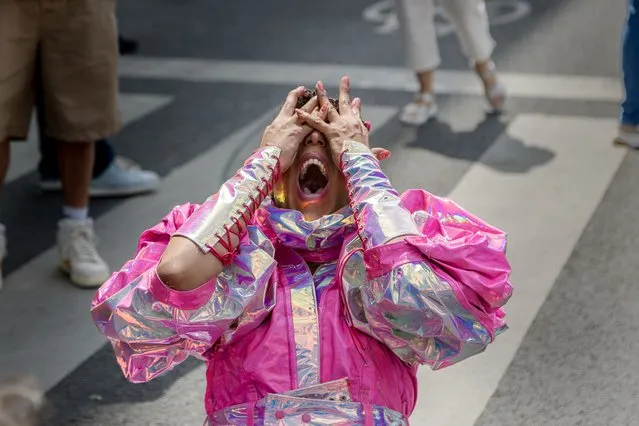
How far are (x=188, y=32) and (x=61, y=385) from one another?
5.04 metres

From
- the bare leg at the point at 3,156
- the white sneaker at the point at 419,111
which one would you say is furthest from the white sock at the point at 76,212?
the white sneaker at the point at 419,111

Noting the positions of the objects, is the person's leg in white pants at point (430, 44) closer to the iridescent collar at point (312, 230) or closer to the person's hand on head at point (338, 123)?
the person's hand on head at point (338, 123)

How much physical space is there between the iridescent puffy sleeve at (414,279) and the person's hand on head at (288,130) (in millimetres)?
121

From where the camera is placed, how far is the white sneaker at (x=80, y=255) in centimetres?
430

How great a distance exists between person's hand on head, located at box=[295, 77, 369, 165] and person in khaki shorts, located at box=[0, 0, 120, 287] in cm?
190

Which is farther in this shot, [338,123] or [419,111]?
[419,111]

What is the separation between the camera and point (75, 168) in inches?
173

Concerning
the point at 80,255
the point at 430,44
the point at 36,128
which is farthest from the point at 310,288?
the point at 36,128

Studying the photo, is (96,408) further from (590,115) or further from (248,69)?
(248,69)

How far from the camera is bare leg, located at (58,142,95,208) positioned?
4.38 meters

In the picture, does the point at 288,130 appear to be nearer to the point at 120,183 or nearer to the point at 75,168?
the point at 75,168

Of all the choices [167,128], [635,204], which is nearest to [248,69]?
[167,128]

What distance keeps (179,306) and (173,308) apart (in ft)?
0.06

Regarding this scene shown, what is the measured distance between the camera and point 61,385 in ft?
11.9
